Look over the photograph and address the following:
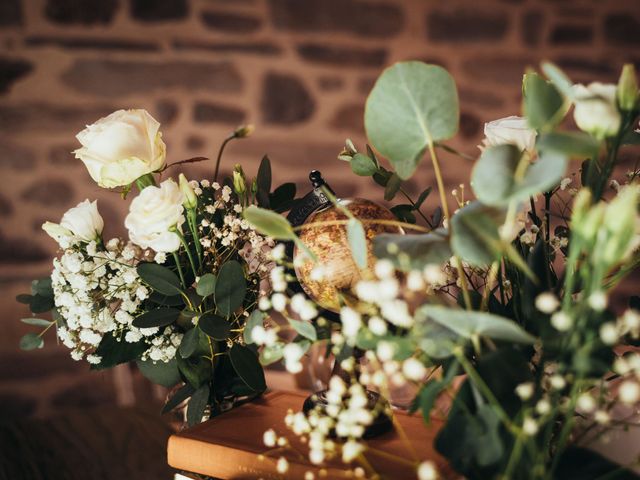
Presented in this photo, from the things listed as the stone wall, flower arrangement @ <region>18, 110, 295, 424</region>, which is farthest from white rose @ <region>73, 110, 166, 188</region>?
the stone wall

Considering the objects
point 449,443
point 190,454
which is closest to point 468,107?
point 190,454

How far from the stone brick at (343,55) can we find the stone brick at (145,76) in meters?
0.26

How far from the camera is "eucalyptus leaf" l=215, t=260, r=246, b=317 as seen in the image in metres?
0.91

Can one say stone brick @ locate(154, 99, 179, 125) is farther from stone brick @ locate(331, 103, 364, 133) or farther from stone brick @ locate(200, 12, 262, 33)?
stone brick @ locate(331, 103, 364, 133)

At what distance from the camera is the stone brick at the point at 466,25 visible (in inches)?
92.7

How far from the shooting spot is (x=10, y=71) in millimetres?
1967

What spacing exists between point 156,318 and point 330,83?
5.05ft

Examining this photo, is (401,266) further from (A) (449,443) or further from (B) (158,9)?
(B) (158,9)

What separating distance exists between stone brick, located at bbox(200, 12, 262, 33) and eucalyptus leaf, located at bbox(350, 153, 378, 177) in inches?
55.4

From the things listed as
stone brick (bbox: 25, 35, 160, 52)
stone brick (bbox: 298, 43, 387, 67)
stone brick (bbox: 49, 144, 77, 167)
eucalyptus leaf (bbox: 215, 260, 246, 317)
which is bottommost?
stone brick (bbox: 49, 144, 77, 167)

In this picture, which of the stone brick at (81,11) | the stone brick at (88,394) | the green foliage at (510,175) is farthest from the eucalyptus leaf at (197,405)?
the stone brick at (81,11)

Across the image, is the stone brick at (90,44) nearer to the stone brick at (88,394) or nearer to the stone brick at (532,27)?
the stone brick at (88,394)

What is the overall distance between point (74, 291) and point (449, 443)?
0.65m

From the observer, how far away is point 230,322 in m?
0.99
